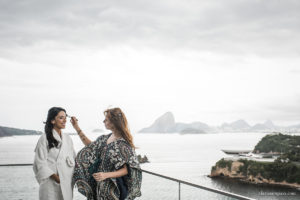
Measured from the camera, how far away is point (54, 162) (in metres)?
2.32

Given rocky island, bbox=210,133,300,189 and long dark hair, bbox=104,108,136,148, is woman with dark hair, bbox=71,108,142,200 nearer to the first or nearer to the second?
long dark hair, bbox=104,108,136,148

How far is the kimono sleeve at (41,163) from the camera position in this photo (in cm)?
225

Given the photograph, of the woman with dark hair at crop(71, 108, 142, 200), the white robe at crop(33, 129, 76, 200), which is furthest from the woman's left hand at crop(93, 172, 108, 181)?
the white robe at crop(33, 129, 76, 200)

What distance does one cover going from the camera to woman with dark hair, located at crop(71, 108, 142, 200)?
2061 millimetres

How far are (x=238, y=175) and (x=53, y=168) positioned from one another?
2686 inches

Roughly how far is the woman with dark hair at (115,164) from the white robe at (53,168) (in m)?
0.19

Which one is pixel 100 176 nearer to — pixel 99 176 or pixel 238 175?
pixel 99 176

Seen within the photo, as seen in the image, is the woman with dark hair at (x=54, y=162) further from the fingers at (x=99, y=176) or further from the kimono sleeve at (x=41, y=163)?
the fingers at (x=99, y=176)

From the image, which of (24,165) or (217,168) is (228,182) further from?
(24,165)

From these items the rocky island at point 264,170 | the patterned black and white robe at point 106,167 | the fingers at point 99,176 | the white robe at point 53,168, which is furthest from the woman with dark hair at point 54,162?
the rocky island at point 264,170

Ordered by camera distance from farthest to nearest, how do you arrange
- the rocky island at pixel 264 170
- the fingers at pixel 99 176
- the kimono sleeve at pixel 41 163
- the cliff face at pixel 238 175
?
the cliff face at pixel 238 175 < the rocky island at pixel 264 170 < the kimono sleeve at pixel 41 163 < the fingers at pixel 99 176

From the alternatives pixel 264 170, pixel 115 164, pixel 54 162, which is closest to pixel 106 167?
pixel 115 164

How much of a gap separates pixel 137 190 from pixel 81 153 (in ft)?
1.53

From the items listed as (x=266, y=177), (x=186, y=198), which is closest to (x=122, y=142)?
(x=186, y=198)
